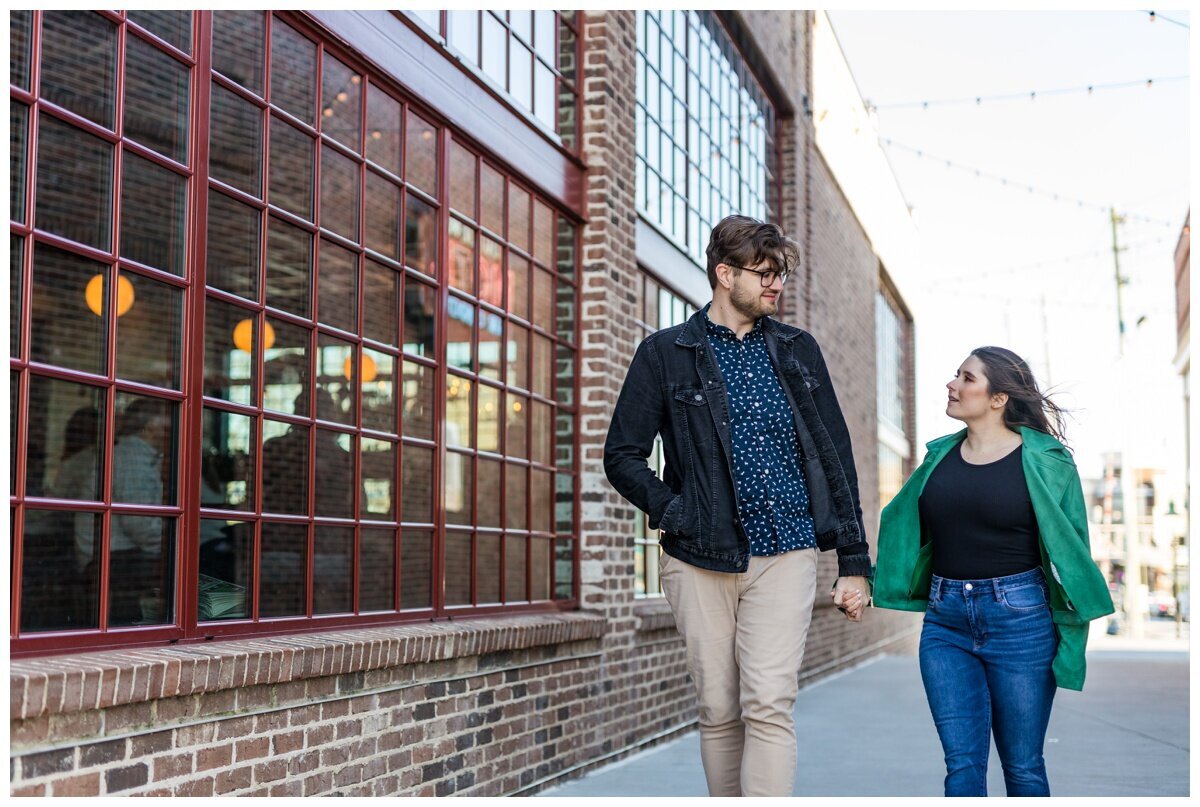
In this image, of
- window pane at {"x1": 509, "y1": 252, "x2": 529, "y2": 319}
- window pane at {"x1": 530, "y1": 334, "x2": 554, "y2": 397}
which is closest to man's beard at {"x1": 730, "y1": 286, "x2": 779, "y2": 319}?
window pane at {"x1": 509, "y1": 252, "x2": 529, "y2": 319}

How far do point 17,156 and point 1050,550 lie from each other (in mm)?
3286

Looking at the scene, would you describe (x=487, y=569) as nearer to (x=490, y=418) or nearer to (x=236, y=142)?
(x=490, y=418)

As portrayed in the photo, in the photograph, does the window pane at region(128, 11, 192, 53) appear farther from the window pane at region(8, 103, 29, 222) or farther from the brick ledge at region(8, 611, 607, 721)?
the brick ledge at region(8, 611, 607, 721)

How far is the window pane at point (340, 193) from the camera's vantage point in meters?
5.60

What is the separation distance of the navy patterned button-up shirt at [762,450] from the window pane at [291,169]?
179 centimetres

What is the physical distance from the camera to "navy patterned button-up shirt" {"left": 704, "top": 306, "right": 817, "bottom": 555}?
14.1 feet

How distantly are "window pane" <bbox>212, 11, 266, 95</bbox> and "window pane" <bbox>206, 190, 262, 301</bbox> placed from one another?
424mm

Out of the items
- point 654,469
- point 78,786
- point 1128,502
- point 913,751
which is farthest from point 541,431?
point 1128,502

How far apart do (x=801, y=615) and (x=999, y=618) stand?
0.74 meters

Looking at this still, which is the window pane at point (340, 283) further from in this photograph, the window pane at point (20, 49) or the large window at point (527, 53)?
the window pane at point (20, 49)

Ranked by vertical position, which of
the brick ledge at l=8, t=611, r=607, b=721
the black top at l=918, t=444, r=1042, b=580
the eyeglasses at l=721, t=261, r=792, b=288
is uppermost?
the eyeglasses at l=721, t=261, r=792, b=288

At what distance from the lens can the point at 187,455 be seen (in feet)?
14.8

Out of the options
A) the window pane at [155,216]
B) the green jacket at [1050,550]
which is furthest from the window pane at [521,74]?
the green jacket at [1050,550]

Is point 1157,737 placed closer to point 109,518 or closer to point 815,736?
point 815,736
